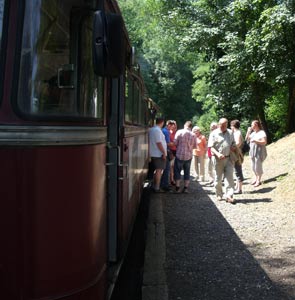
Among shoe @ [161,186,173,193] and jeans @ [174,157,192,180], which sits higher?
jeans @ [174,157,192,180]

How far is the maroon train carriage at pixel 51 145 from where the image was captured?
2758 millimetres

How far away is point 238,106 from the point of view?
2342cm

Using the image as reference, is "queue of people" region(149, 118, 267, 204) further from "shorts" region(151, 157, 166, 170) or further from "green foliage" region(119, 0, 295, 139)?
"green foliage" region(119, 0, 295, 139)

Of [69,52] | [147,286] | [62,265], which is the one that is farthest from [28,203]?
[147,286]

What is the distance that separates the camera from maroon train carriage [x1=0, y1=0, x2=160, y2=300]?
276cm

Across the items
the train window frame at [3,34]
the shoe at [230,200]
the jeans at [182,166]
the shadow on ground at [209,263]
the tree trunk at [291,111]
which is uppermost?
the tree trunk at [291,111]

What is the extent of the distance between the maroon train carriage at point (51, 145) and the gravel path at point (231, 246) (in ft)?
8.05

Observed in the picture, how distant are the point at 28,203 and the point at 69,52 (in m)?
1.00

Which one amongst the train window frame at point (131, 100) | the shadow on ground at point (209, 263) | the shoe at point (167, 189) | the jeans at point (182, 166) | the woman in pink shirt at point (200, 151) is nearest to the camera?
the shadow on ground at point (209, 263)

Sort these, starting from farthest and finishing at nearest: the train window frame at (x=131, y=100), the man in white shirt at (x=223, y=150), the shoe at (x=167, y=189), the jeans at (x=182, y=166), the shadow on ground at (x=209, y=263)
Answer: the shoe at (x=167, y=189), the jeans at (x=182, y=166), the man in white shirt at (x=223, y=150), the train window frame at (x=131, y=100), the shadow on ground at (x=209, y=263)

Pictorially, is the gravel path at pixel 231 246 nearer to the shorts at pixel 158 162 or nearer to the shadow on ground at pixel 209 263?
the shadow on ground at pixel 209 263

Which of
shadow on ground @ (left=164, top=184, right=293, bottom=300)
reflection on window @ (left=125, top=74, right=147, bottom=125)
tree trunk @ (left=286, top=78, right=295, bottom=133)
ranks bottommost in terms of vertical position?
shadow on ground @ (left=164, top=184, right=293, bottom=300)

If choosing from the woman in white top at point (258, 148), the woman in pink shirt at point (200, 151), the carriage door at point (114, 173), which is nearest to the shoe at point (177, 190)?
the woman in white top at point (258, 148)

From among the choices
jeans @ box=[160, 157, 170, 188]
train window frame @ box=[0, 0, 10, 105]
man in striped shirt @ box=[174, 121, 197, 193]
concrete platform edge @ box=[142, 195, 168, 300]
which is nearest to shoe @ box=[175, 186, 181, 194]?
jeans @ box=[160, 157, 170, 188]
